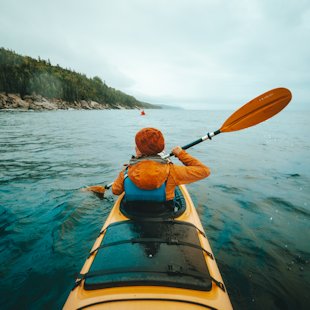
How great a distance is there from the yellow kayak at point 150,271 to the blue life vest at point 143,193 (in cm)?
28

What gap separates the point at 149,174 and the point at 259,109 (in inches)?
143

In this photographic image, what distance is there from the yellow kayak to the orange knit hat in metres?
0.90

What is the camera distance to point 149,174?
267 centimetres

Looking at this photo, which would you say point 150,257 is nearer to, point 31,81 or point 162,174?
point 162,174

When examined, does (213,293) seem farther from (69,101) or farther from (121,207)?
(69,101)

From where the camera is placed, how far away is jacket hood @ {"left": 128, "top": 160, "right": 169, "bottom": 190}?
8.76ft

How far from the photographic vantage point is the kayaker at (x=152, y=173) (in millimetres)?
2697

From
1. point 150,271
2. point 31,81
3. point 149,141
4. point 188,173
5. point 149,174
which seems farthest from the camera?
point 31,81

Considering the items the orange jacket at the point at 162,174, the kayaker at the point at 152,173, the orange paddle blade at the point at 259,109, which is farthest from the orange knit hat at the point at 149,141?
the orange paddle blade at the point at 259,109

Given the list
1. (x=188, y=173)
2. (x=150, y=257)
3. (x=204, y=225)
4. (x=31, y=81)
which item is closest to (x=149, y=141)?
(x=188, y=173)

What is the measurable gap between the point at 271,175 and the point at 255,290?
20.2ft

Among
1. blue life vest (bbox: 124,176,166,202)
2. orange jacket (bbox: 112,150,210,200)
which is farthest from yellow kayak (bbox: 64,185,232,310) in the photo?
orange jacket (bbox: 112,150,210,200)

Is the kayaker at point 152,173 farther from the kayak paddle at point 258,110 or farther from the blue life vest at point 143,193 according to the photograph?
the kayak paddle at point 258,110

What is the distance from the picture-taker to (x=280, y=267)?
3.72 meters
